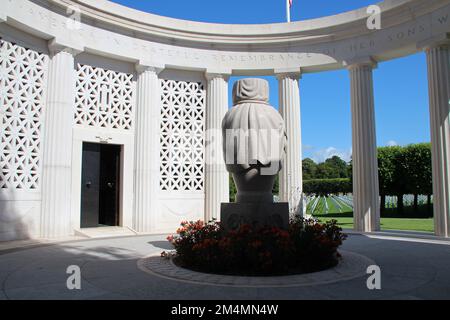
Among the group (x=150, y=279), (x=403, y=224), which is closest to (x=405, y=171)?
(x=403, y=224)

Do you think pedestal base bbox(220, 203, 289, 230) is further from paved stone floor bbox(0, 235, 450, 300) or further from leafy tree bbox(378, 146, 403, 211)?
leafy tree bbox(378, 146, 403, 211)

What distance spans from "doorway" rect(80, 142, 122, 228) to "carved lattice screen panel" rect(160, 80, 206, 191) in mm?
1660

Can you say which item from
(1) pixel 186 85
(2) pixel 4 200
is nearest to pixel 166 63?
(1) pixel 186 85

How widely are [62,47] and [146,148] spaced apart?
4037 millimetres

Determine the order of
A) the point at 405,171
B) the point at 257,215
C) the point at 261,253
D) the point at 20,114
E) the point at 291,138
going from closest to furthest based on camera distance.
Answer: the point at 261,253 < the point at 257,215 < the point at 20,114 < the point at 291,138 < the point at 405,171

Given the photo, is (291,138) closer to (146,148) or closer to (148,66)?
(146,148)

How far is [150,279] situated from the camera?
5.02m

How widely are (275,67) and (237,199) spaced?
8.22 metres

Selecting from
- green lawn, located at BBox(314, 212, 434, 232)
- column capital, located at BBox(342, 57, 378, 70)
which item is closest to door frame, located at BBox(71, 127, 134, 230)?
column capital, located at BBox(342, 57, 378, 70)

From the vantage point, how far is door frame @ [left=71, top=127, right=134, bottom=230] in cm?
1146

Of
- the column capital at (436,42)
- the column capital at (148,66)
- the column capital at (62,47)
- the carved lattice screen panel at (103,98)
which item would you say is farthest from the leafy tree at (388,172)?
the column capital at (62,47)

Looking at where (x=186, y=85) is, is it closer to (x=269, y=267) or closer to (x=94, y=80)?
(x=94, y=80)

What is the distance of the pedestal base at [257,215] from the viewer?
20.6 feet
